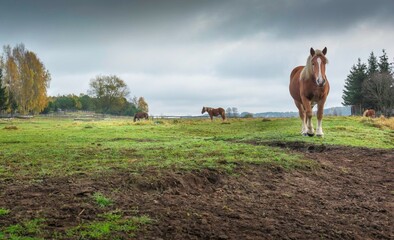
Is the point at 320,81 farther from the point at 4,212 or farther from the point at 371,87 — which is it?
the point at 371,87

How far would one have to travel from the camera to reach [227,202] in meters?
5.02

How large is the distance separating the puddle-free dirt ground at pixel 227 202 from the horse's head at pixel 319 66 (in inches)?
218

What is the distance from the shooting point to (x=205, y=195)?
5.34 meters

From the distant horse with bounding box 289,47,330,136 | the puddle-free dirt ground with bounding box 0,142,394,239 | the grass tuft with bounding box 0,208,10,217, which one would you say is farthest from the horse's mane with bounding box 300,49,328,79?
the grass tuft with bounding box 0,208,10,217

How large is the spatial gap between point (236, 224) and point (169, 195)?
1378mm

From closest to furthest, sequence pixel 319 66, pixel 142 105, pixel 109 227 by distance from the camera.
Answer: pixel 109 227 < pixel 319 66 < pixel 142 105

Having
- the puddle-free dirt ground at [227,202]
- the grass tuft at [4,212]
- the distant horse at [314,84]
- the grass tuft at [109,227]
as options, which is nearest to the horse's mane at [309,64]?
the distant horse at [314,84]

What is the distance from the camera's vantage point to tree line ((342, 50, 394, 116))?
61.7m

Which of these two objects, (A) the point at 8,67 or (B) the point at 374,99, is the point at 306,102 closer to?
(B) the point at 374,99

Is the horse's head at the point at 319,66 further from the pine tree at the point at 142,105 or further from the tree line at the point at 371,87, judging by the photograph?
the pine tree at the point at 142,105

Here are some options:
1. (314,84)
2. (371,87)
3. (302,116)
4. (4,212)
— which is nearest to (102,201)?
(4,212)

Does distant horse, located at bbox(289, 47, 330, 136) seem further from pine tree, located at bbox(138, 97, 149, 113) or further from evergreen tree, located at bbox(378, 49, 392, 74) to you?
pine tree, located at bbox(138, 97, 149, 113)

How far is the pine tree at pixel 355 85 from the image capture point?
70.4 metres

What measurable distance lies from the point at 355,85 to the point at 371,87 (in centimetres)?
834
